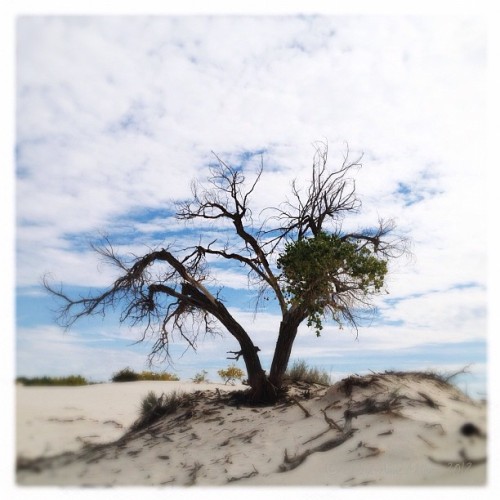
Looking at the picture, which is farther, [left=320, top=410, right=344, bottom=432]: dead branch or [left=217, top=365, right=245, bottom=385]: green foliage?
[left=217, top=365, right=245, bottom=385]: green foliage

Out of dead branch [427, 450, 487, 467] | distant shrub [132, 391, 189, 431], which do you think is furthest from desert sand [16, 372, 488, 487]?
distant shrub [132, 391, 189, 431]

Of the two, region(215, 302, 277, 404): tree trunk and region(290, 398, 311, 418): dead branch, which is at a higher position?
region(215, 302, 277, 404): tree trunk

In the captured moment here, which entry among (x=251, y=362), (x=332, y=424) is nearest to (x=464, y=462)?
(x=332, y=424)

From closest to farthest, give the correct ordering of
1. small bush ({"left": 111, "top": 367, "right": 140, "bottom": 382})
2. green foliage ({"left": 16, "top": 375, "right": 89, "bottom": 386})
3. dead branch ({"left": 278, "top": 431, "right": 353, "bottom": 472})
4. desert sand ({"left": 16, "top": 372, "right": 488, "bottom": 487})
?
desert sand ({"left": 16, "top": 372, "right": 488, "bottom": 487}) < green foliage ({"left": 16, "top": 375, "right": 89, "bottom": 386}) < dead branch ({"left": 278, "top": 431, "right": 353, "bottom": 472}) < small bush ({"left": 111, "top": 367, "right": 140, "bottom": 382})

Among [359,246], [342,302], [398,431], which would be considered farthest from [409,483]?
[359,246]

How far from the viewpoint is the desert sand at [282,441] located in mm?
6445

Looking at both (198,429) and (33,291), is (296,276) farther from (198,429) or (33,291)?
(33,291)

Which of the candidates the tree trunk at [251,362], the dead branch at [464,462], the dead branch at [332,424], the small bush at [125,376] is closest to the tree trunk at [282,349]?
the tree trunk at [251,362]

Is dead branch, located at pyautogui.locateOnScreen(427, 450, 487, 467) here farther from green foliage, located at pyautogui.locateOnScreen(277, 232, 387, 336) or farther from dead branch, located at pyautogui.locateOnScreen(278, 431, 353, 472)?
green foliage, located at pyautogui.locateOnScreen(277, 232, 387, 336)

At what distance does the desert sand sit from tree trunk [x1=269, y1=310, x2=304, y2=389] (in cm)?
44

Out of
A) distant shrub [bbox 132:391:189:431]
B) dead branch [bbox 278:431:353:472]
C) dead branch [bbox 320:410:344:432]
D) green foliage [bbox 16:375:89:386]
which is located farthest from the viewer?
distant shrub [bbox 132:391:189:431]

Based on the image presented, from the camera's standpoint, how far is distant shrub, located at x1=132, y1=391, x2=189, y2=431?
35.4ft

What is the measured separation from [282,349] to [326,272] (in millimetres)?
1944

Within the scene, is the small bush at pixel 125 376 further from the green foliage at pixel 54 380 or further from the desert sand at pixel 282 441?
the green foliage at pixel 54 380
